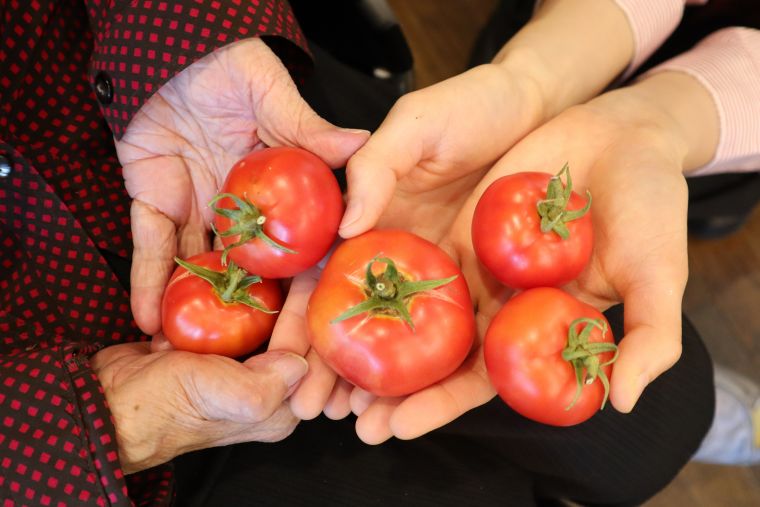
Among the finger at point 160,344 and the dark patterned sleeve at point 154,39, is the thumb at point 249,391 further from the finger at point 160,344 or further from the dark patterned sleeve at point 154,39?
the dark patterned sleeve at point 154,39

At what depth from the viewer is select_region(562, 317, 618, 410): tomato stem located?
83 centimetres

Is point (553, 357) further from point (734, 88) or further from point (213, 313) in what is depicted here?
point (734, 88)

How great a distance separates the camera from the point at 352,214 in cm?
97

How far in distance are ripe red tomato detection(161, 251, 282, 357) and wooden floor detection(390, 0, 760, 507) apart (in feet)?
4.33

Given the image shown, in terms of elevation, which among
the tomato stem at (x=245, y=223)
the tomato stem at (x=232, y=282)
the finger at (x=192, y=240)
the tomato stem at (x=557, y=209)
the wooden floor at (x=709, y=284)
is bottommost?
the wooden floor at (x=709, y=284)

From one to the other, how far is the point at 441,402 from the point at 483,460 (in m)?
0.30

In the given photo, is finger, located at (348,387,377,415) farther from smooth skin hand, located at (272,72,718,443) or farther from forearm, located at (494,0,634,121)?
forearm, located at (494,0,634,121)

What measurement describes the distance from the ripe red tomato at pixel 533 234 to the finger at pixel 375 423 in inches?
11.8

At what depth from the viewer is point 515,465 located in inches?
47.8

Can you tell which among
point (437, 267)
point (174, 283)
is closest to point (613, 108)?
point (437, 267)

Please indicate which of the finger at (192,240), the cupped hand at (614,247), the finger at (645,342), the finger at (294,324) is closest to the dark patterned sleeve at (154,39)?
the finger at (192,240)

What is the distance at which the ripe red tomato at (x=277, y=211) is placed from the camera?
2.97 ft

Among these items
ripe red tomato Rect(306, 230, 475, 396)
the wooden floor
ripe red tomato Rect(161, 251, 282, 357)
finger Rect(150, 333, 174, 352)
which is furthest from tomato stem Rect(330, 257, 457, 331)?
the wooden floor

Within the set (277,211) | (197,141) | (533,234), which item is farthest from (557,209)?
(197,141)
